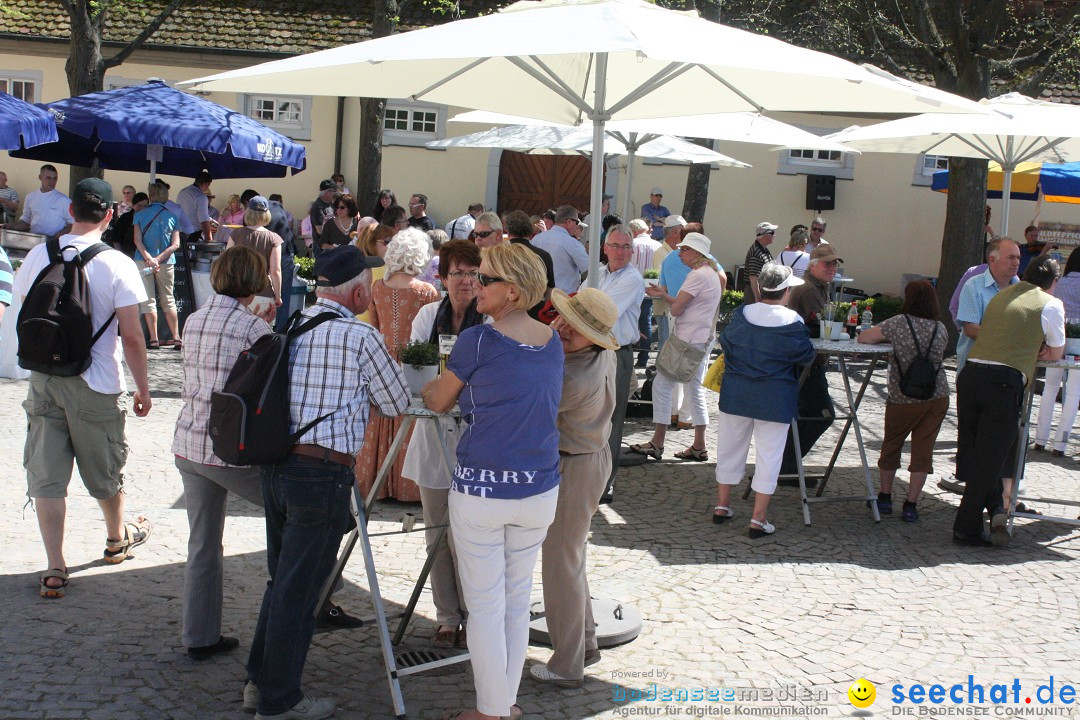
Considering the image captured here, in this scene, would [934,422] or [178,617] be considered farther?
[934,422]

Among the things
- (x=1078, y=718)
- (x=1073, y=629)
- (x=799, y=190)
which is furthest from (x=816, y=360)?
(x=799, y=190)

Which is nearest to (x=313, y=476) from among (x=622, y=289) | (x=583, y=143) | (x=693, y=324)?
(x=622, y=289)

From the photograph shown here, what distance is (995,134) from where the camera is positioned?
7.64 meters

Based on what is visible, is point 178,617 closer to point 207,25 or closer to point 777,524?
point 777,524

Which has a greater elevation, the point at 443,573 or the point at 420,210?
the point at 420,210

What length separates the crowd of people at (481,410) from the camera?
3857mm

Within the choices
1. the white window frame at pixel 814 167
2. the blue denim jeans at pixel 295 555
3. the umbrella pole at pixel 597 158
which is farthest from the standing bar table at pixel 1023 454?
the white window frame at pixel 814 167

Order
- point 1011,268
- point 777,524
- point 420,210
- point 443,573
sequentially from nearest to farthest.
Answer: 1. point 443,573
2. point 777,524
3. point 1011,268
4. point 420,210

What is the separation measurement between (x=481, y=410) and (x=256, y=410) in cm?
78

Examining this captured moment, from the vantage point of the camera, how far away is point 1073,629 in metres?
5.43

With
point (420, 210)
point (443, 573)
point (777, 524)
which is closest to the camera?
point (443, 573)

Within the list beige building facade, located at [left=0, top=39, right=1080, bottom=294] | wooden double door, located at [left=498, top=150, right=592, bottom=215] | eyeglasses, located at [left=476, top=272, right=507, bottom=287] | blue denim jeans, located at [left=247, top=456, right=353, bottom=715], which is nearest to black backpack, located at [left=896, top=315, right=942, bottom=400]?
eyeglasses, located at [left=476, top=272, right=507, bottom=287]

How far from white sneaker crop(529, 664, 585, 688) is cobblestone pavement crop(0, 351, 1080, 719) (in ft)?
0.12

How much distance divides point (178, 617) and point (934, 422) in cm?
484
